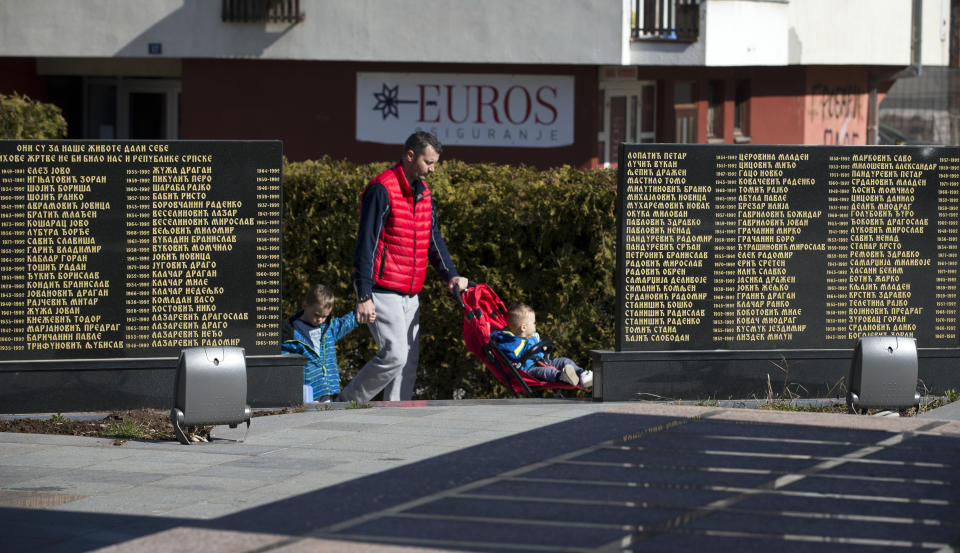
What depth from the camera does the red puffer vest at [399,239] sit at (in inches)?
393

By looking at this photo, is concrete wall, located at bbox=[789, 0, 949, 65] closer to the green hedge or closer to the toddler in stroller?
the green hedge

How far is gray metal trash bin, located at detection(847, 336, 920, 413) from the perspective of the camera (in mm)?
9484

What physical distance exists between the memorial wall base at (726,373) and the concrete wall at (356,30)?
16.6m

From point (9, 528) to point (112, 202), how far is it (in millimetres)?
3772

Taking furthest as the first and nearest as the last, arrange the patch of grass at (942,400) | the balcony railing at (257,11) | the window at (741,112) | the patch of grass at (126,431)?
the window at (741,112), the balcony railing at (257,11), the patch of grass at (942,400), the patch of grass at (126,431)

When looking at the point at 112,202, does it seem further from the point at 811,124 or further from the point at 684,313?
the point at 811,124

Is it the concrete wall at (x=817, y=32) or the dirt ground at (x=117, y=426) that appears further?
the concrete wall at (x=817, y=32)

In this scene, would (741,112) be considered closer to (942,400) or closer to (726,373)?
(942,400)

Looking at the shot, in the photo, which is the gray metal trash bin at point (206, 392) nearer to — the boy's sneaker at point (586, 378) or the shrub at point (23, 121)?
the boy's sneaker at point (586, 378)

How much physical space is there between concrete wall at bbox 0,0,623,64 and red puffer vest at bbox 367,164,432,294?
16813mm

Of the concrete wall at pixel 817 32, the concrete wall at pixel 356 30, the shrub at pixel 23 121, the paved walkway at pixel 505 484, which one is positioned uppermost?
the concrete wall at pixel 817 32

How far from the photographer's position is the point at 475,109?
1080 inches

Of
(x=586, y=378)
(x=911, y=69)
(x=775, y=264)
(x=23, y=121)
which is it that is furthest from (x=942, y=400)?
(x=911, y=69)

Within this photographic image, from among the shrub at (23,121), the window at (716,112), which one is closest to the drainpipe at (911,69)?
the window at (716,112)
